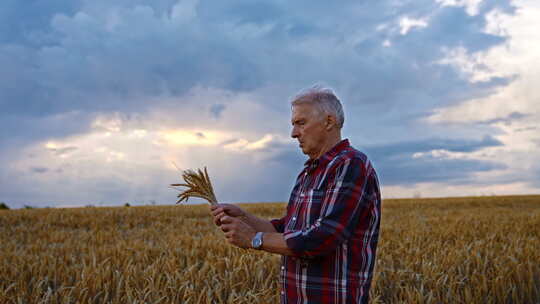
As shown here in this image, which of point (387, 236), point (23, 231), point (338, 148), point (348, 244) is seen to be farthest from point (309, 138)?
point (23, 231)

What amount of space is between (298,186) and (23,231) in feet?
38.7

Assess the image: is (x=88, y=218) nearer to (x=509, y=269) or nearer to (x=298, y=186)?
(x=509, y=269)

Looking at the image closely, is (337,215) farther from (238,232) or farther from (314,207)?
(238,232)

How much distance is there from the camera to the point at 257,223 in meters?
2.85

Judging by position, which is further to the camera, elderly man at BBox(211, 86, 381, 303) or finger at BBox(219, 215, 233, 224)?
finger at BBox(219, 215, 233, 224)

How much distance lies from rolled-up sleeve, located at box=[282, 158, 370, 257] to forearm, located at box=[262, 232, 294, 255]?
0.08ft

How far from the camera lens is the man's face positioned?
97.7 inches

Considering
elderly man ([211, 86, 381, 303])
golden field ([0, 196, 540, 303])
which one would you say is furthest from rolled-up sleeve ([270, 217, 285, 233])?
golden field ([0, 196, 540, 303])

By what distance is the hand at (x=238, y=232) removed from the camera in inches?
95.5

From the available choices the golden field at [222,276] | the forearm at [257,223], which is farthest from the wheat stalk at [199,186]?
the golden field at [222,276]

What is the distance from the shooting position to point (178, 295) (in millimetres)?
4660

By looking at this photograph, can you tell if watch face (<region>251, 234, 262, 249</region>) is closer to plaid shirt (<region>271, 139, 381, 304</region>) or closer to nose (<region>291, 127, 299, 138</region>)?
plaid shirt (<region>271, 139, 381, 304</region>)

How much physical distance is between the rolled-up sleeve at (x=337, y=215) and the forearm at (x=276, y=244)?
0.02 meters

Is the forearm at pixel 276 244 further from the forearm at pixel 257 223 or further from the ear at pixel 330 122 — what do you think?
the ear at pixel 330 122
